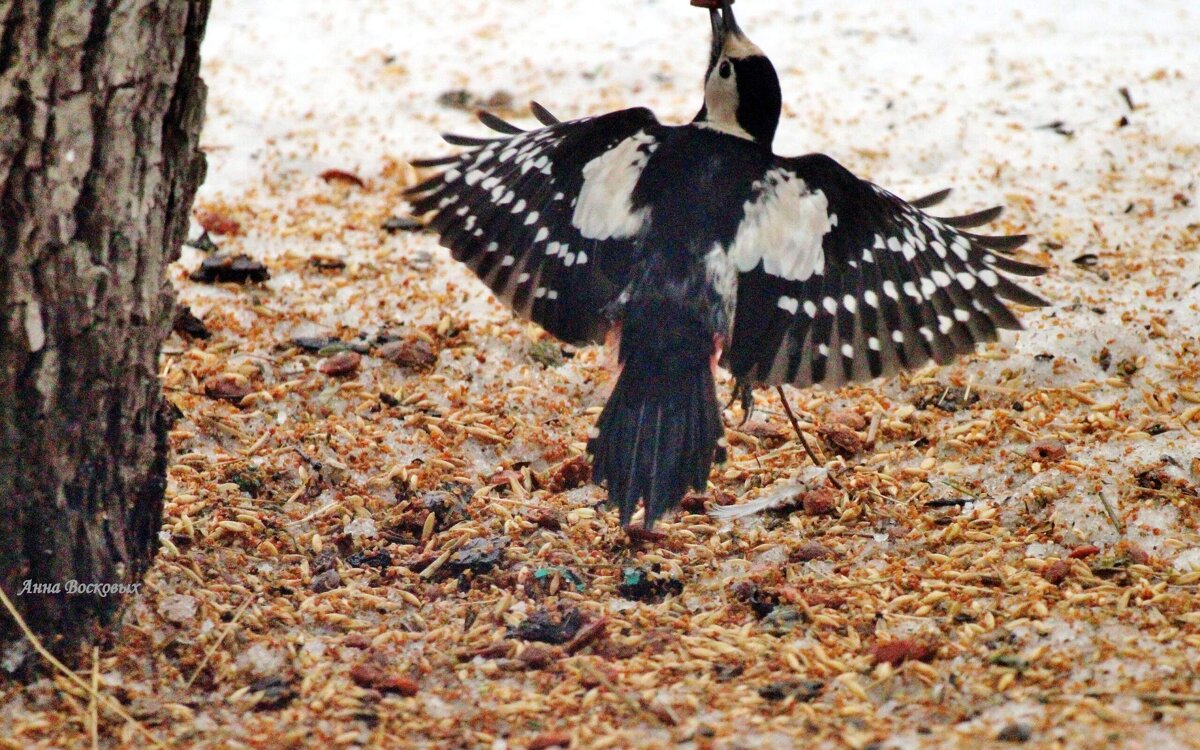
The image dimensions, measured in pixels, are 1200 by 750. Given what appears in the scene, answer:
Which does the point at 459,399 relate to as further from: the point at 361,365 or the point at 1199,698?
the point at 1199,698

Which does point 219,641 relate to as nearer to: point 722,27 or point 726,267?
point 726,267

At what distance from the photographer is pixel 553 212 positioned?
3701 millimetres

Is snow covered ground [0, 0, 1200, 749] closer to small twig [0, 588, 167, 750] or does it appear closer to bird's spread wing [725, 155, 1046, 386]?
small twig [0, 588, 167, 750]

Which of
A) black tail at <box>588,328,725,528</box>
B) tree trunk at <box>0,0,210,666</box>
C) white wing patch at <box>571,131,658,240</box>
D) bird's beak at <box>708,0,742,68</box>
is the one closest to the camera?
tree trunk at <box>0,0,210,666</box>

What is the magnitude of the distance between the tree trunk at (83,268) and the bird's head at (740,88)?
179cm

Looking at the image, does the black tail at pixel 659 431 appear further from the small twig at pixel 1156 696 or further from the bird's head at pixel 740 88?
the small twig at pixel 1156 696

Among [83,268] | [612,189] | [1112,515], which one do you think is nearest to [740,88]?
[612,189]

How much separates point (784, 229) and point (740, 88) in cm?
59

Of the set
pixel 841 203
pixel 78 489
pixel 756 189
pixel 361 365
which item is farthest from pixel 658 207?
pixel 78 489

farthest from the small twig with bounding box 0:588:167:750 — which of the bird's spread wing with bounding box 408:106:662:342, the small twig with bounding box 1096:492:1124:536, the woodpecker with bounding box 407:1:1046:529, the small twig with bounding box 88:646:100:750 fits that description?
the small twig with bounding box 1096:492:1124:536

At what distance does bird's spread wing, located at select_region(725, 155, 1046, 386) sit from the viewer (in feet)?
11.3

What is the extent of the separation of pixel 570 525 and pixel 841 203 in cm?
117

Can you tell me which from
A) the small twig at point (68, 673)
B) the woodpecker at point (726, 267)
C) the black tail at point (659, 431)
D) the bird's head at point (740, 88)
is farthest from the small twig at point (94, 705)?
the bird's head at point (740, 88)

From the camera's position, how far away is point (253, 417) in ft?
12.4
